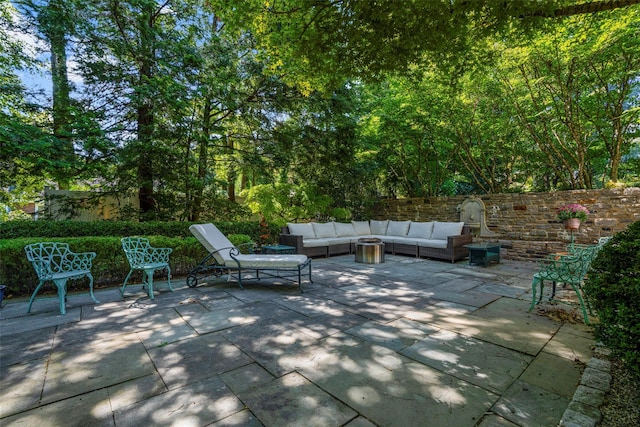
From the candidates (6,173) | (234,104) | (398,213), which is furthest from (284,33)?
(398,213)

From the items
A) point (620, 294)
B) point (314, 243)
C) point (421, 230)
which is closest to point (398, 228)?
point (421, 230)

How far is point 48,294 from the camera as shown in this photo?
404 centimetres

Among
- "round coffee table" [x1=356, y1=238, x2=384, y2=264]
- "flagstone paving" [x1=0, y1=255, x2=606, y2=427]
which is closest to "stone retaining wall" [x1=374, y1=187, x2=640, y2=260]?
"round coffee table" [x1=356, y1=238, x2=384, y2=264]

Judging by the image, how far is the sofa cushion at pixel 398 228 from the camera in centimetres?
830

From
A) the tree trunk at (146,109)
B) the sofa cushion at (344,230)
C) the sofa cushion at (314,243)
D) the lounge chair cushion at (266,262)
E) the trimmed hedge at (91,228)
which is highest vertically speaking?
the tree trunk at (146,109)

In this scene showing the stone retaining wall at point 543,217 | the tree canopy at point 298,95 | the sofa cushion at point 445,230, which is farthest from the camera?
the sofa cushion at point 445,230

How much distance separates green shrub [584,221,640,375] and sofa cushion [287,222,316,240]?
234 inches

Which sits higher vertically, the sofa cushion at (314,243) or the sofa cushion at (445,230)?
the sofa cushion at (445,230)

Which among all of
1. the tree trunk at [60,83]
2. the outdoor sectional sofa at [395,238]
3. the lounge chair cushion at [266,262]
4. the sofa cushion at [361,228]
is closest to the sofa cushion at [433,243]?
the outdoor sectional sofa at [395,238]

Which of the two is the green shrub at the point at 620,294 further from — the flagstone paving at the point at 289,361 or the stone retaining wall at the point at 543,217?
the stone retaining wall at the point at 543,217

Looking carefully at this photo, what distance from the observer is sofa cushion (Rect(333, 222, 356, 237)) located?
329 inches

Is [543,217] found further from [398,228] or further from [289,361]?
[289,361]

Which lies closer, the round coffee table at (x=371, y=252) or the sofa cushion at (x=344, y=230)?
the round coffee table at (x=371, y=252)

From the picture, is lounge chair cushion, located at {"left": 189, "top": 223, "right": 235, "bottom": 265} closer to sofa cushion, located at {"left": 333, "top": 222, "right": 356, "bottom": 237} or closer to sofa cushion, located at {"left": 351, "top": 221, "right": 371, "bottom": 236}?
sofa cushion, located at {"left": 333, "top": 222, "right": 356, "bottom": 237}
